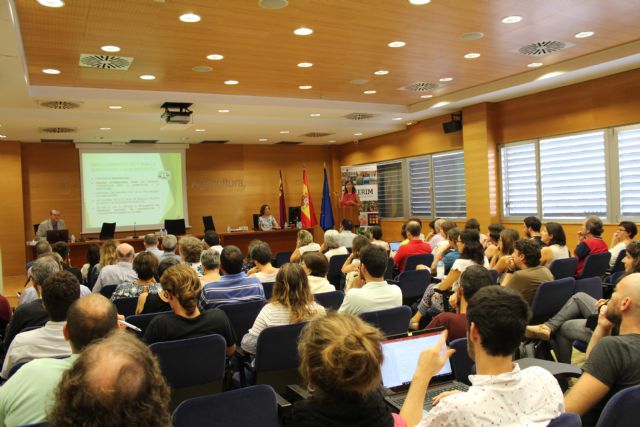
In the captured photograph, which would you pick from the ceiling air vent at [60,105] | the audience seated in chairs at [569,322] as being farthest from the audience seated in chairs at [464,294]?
the ceiling air vent at [60,105]

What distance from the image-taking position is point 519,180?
10117 millimetres

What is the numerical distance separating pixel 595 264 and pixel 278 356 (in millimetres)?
4248

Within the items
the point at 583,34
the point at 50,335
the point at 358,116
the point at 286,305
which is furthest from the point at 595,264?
the point at 358,116

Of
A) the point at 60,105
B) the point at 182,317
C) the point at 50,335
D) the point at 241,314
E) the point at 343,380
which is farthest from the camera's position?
the point at 60,105

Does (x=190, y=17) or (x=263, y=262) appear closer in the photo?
(x=190, y=17)

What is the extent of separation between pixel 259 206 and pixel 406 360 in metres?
13.0

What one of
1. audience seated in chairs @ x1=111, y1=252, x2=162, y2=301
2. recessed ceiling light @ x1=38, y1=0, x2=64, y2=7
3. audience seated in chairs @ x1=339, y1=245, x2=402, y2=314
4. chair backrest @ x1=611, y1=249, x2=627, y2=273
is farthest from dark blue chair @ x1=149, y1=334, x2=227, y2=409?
chair backrest @ x1=611, y1=249, x2=627, y2=273

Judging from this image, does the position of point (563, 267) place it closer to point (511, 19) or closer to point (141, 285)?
point (511, 19)

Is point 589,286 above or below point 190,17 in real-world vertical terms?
below

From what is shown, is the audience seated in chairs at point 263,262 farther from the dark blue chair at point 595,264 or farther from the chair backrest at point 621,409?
the chair backrest at point 621,409

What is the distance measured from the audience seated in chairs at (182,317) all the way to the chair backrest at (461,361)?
1416mm

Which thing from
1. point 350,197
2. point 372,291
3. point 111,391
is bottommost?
point 372,291

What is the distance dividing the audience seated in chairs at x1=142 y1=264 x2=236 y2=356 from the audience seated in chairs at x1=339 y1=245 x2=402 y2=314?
3.03 ft

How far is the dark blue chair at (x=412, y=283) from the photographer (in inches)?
220
